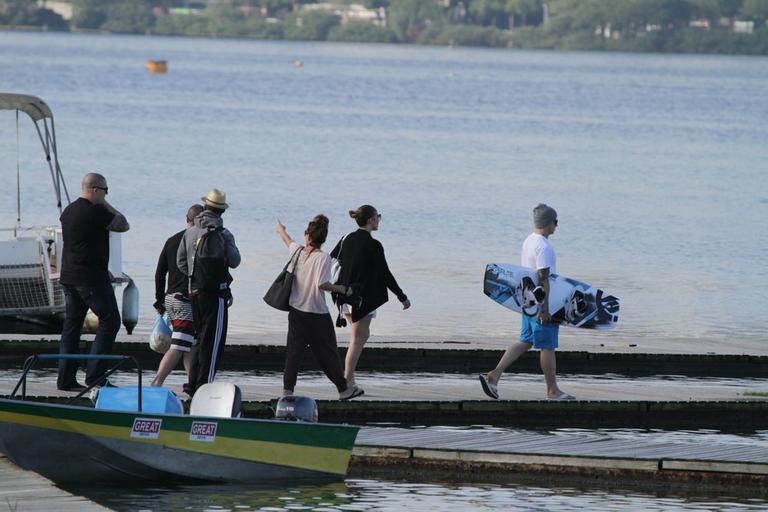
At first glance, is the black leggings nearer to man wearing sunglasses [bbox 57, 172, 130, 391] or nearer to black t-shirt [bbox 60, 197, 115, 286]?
man wearing sunglasses [bbox 57, 172, 130, 391]

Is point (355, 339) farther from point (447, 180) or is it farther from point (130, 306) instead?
point (447, 180)

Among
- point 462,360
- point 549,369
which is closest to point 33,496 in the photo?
point 549,369

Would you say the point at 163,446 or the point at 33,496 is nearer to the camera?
the point at 33,496

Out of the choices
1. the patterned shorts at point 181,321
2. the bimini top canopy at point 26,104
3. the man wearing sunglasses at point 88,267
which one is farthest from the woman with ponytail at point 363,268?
the bimini top canopy at point 26,104

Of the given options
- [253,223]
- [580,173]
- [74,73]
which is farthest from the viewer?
[74,73]

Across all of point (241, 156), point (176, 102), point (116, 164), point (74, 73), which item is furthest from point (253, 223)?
point (74, 73)

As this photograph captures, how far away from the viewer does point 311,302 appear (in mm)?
13727

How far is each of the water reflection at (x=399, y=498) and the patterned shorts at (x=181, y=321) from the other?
6.37 ft

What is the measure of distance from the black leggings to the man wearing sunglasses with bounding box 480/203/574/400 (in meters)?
1.53

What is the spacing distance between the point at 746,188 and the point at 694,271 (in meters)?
23.2

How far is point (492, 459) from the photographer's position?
1278 centimetres

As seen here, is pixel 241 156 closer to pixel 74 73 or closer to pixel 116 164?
pixel 116 164

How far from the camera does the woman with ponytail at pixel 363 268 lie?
1411 centimetres

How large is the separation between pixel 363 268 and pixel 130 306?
17.9 ft
